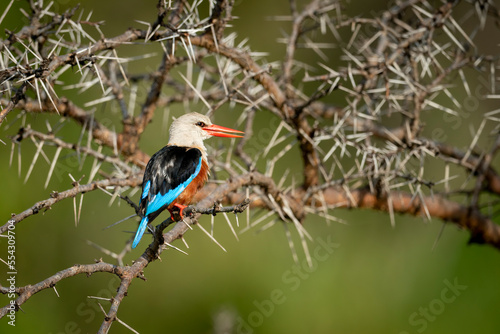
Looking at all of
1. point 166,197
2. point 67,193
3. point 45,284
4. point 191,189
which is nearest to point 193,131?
point 191,189

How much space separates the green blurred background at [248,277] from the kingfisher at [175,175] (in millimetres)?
1420

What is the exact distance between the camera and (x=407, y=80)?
2637 mm

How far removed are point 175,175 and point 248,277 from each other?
2383mm

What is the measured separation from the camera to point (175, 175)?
2.33 meters

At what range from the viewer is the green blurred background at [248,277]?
412cm

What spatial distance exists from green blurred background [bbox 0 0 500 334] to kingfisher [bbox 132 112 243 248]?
1420mm

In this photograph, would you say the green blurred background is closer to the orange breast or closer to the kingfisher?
the kingfisher

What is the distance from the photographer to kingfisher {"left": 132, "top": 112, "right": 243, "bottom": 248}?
7.18 ft

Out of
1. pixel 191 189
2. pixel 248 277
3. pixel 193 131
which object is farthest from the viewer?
pixel 248 277

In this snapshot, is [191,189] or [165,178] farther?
[191,189]

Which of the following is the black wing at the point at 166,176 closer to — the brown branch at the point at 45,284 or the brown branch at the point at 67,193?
the brown branch at the point at 67,193

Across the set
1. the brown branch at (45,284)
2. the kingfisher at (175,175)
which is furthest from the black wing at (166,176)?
the brown branch at (45,284)

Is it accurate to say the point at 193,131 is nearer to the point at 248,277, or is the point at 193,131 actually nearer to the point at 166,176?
the point at 166,176

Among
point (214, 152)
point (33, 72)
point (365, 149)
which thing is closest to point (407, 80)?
point (365, 149)
